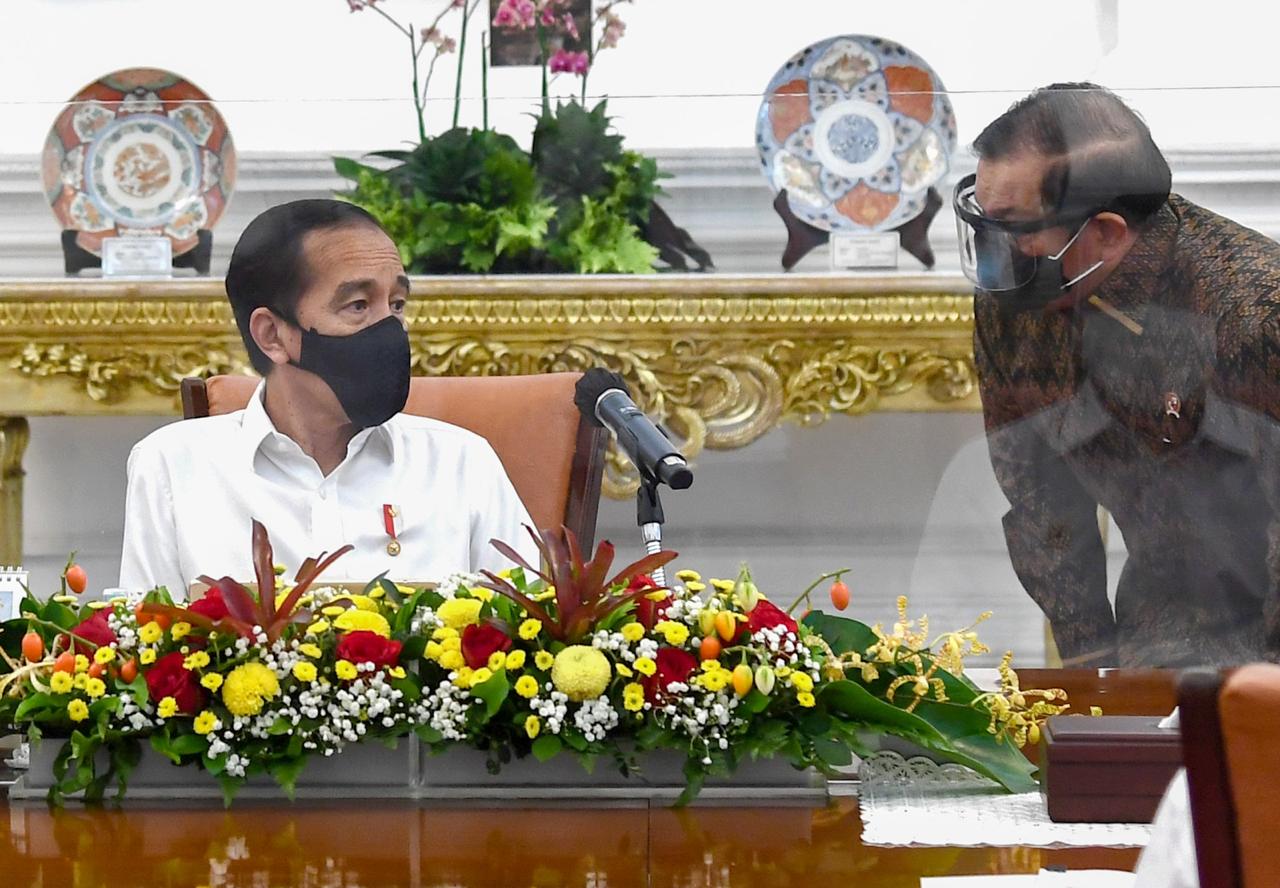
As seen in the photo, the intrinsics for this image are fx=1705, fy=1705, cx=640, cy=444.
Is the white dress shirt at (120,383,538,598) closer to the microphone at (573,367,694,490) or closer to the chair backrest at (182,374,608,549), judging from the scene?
the chair backrest at (182,374,608,549)

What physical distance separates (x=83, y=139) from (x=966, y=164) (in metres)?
1.64

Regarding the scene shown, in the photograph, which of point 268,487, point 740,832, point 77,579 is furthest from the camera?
point 268,487

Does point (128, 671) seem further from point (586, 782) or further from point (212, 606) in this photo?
point (586, 782)

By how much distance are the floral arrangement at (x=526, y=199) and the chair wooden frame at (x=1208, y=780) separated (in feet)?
8.04

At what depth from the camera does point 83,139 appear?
3.21 meters

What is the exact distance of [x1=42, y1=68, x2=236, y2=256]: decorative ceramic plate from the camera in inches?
125

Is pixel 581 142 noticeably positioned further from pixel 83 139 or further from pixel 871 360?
pixel 83 139

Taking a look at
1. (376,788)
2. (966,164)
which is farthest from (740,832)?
(966,164)

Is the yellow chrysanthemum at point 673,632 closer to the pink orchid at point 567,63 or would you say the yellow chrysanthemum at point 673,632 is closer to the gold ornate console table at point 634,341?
the gold ornate console table at point 634,341

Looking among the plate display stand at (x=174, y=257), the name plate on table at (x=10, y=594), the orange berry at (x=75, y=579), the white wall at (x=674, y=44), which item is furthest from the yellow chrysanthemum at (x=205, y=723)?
the white wall at (x=674, y=44)

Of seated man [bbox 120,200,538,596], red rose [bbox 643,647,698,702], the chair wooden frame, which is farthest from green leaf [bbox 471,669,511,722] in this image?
seated man [bbox 120,200,538,596]

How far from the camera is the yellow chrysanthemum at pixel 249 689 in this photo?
126 centimetres

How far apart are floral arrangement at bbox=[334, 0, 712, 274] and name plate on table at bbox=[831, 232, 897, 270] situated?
0.24 meters

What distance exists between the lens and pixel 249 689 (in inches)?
49.6
